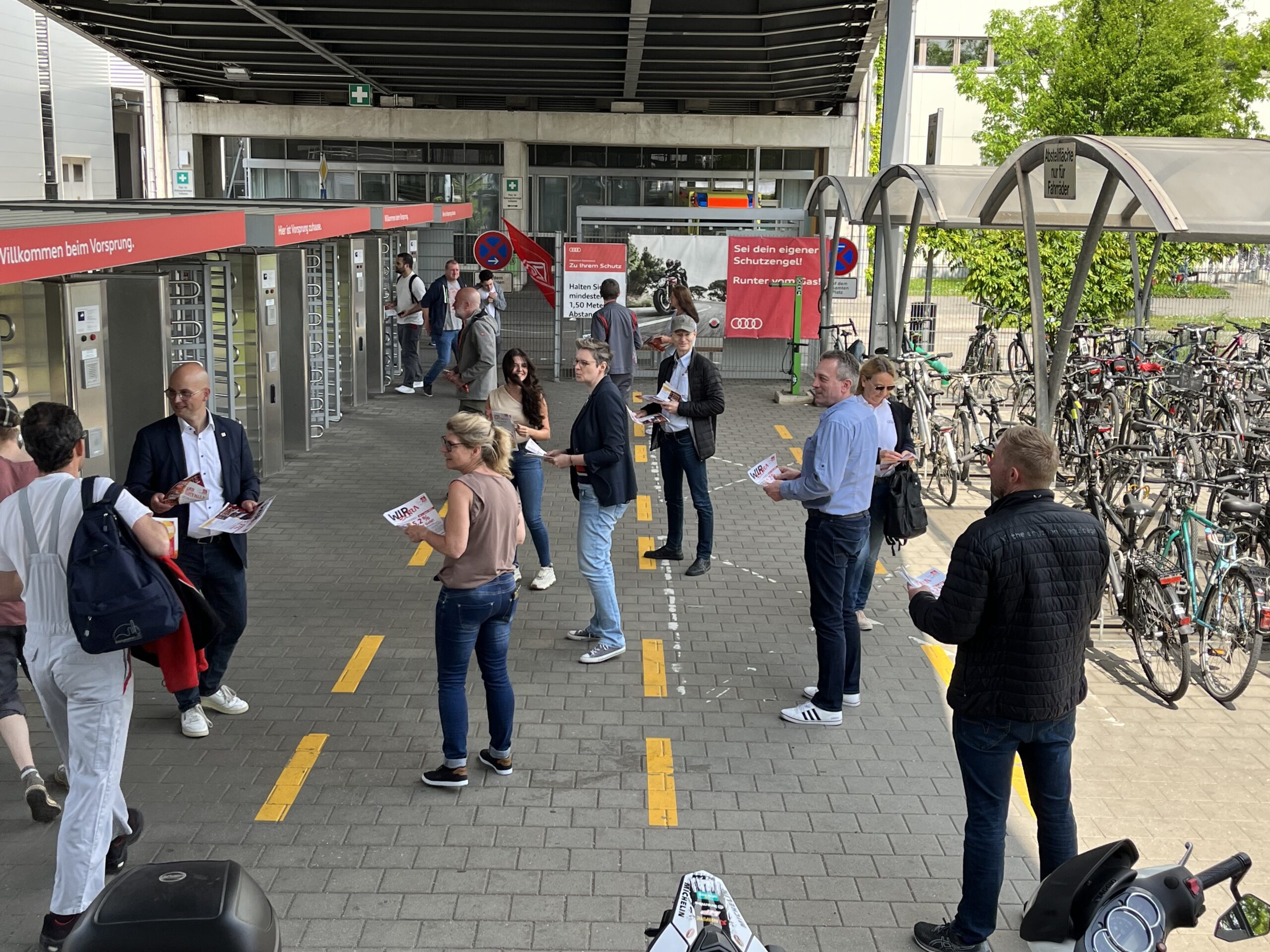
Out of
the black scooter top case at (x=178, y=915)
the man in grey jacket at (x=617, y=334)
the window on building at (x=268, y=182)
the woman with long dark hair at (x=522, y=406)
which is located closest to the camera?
the black scooter top case at (x=178, y=915)

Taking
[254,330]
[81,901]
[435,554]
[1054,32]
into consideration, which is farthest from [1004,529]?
[1054,32]

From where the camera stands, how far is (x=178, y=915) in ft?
8.87

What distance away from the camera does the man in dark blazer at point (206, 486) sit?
6043mm

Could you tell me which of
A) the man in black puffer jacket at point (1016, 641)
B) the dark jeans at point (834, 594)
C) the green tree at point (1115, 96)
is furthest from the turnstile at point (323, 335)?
the man in black puffer jacket at point (1016, 641)

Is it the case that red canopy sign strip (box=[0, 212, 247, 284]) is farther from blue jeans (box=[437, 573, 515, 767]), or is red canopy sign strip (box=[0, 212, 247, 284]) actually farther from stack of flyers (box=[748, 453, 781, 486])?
stack of flyers (box=[748, 453, 781, 486])

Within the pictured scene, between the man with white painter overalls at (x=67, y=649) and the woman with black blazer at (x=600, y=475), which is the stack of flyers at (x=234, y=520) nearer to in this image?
the man with white painter overalls at (x=67, y=649)

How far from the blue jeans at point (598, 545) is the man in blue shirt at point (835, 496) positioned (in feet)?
3.90

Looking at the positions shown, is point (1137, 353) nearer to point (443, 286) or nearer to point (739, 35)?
point (443, 286)

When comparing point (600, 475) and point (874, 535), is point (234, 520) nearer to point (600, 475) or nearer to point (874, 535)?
point (600, 475)

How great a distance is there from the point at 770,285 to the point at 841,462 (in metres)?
11.9

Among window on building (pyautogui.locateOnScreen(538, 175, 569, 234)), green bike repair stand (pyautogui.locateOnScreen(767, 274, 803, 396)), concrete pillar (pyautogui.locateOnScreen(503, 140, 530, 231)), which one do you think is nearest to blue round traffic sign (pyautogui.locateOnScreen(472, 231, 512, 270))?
green bike repair stand (pyautogui.locateOnScreen(767, 274, 803, 396))

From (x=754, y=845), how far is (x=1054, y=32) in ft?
98.7

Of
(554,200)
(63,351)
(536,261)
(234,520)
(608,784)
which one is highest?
(554,200)

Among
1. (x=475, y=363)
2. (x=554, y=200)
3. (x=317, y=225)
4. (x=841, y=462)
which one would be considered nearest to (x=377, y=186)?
(x=554, y=200)
